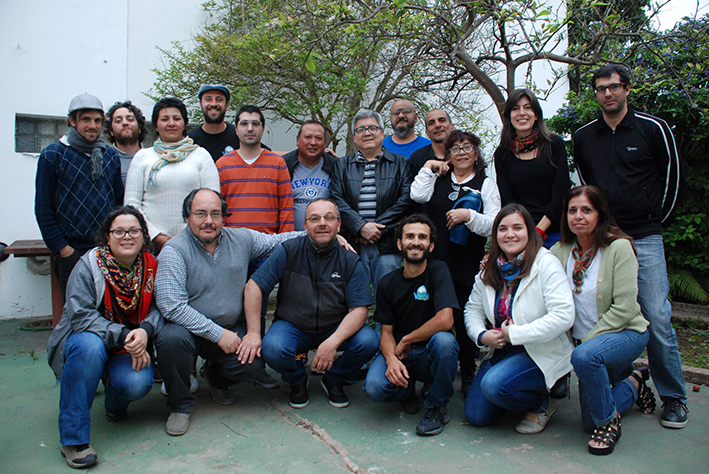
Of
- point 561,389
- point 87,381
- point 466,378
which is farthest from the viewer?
point 466,378

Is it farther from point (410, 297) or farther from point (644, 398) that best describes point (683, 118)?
point (410, 297)

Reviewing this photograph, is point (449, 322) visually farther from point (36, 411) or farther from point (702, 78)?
point (702, 78)

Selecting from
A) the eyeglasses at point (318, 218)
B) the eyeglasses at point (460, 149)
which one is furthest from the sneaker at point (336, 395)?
the eyeglasses at point (460, 149)

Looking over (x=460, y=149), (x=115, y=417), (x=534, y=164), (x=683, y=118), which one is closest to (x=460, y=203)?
(x=460, y=149)

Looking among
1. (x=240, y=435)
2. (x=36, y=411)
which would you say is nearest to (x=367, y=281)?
(x=240, y=435)

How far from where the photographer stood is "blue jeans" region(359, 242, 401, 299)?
157 inches

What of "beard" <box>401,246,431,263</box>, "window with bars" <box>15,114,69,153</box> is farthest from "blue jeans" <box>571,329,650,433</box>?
"window with bars" <box>15,114,69,153</box>

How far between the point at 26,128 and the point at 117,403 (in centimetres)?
447

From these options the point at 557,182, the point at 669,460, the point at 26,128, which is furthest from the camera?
the point at 26,128

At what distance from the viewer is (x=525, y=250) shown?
334cm

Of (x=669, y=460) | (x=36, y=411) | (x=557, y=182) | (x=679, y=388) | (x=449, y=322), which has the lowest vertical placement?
(x=36, y=411)

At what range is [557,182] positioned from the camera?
370 centimetres

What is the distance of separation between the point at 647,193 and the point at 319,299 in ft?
7.69

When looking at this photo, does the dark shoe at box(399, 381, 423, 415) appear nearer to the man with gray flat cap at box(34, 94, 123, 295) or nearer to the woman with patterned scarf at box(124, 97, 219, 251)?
the woman with patterned scarf at box(124, 97, 219, 251)
